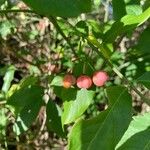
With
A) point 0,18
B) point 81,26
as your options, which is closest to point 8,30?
point 0,18

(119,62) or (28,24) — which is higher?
(28,24)

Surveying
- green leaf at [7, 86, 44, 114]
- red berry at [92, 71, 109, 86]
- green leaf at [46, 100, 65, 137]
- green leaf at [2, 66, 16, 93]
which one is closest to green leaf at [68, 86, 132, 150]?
red berry at [92, 71, 109, 86]

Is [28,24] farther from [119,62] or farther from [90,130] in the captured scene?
[90,130]

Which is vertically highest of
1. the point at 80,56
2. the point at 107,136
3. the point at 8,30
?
the point at 8,30

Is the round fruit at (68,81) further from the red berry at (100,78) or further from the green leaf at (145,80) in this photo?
the green leaf at (145,80)

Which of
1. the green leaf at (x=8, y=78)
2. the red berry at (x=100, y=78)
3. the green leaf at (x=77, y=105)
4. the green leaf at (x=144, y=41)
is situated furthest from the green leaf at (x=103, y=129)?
the green leaf at (x=8, y=78)

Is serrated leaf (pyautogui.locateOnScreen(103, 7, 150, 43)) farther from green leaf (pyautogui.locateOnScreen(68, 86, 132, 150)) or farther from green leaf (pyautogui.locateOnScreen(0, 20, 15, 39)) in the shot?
green leaf (pyautogui.locateOnScreen(0, 20, 15, 39))
